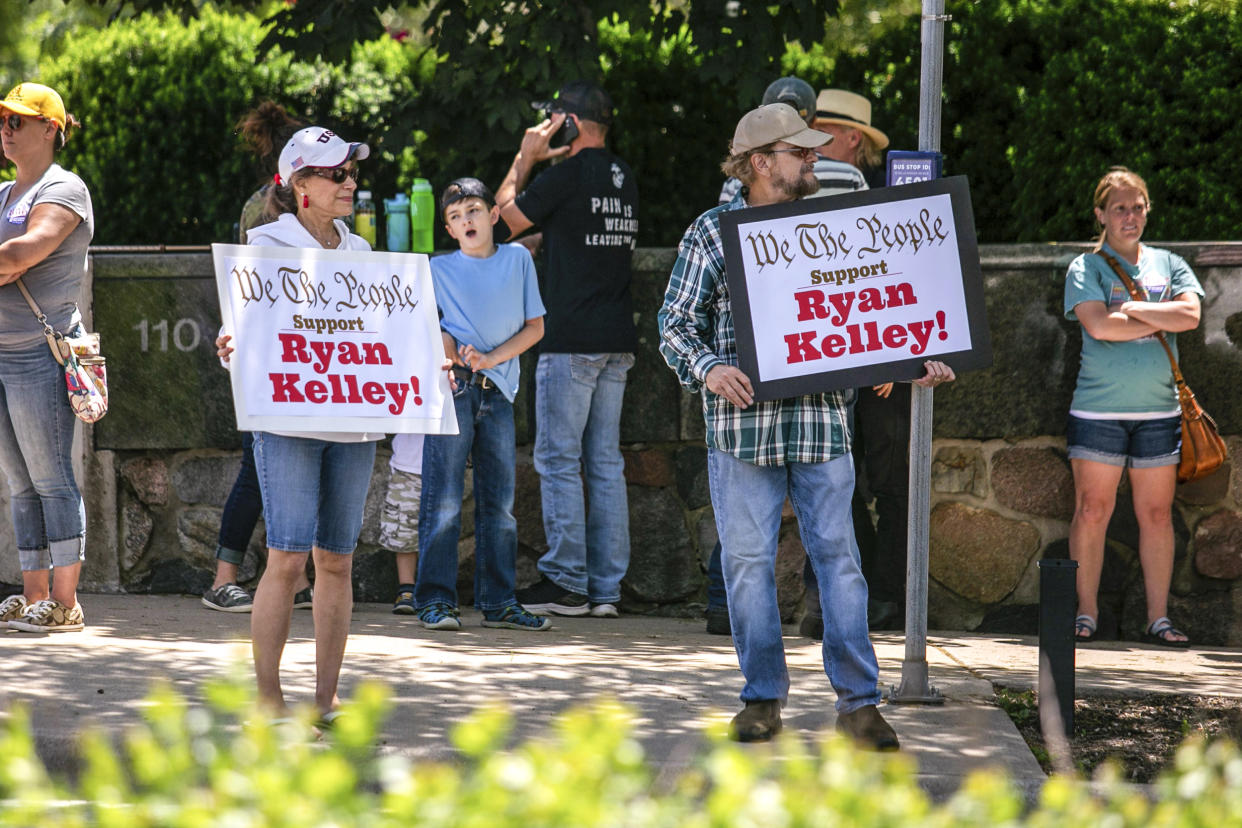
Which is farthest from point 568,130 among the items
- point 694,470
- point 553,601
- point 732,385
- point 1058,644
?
point 1058,644

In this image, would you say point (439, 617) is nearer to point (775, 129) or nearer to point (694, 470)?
point (694, 470)

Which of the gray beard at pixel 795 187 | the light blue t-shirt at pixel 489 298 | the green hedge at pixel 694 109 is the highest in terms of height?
the green hedge at pixel 694 109

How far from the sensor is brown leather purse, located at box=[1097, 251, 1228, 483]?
7.12 m

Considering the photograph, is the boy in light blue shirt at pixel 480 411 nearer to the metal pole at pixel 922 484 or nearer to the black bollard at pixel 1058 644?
the metal pole at pixel 922 484

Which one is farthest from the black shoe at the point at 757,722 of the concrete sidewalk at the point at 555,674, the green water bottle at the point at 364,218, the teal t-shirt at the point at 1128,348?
the green water bottle at the point at 364,218

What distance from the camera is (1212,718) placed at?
18.2ft

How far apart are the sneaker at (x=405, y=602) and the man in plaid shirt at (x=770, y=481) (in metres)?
2.75

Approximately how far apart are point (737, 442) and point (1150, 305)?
297 centimetres

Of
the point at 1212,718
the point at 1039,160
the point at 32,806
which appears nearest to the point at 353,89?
the point at 1039,160

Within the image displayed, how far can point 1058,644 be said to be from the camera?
207 inches

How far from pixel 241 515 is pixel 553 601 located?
147cm

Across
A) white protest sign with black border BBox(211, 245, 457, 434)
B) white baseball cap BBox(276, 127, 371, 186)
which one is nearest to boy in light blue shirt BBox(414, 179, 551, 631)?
white protest sign with black border BBox(211, 245, 457, 434)

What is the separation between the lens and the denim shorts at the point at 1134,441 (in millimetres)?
7176

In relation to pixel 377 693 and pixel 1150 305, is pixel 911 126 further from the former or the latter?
pixel 377 693
